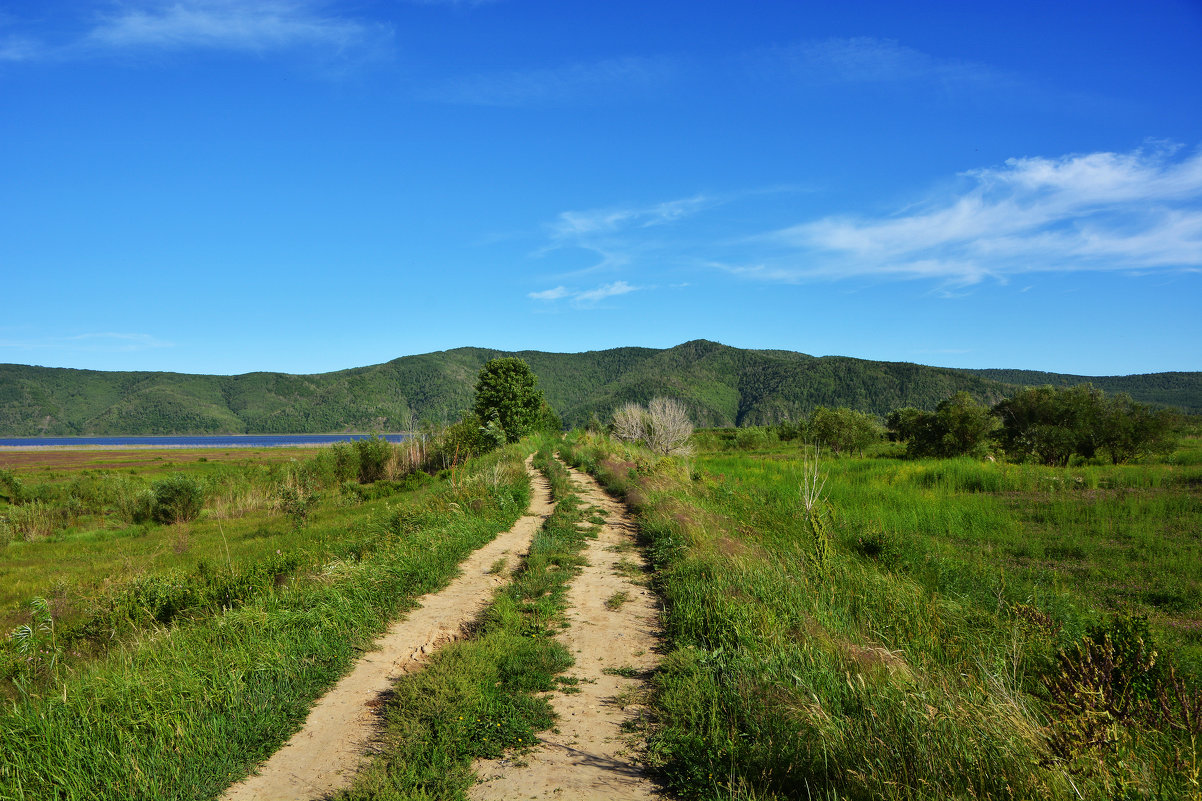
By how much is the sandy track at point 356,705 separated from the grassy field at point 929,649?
256 cm

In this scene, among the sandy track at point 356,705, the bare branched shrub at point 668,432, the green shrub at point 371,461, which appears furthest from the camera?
A: the green shrub at point 371,461

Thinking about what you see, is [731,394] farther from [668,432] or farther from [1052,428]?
[1052,428]

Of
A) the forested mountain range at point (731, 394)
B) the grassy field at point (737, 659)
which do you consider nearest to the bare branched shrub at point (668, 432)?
the grassy field at point (737, 659)

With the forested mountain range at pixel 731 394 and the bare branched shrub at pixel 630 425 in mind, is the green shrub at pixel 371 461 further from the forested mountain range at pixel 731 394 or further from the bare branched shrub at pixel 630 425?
the forested mountain range at pixel 731 394

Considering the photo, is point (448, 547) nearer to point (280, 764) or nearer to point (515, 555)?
point (515, 555)

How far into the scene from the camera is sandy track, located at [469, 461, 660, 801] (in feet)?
12.8

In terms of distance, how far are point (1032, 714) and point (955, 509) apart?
13.1m

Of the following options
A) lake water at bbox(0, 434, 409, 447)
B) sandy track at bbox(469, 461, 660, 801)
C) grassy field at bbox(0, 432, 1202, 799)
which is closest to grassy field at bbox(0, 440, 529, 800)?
grassy field at bbox(0, 432, 1202, 799)

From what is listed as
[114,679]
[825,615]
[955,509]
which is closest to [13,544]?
[114,679]

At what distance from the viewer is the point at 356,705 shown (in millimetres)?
5266

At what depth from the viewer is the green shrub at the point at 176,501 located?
2751 cm

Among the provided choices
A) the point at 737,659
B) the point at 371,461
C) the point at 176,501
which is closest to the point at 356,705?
the point at 737,659

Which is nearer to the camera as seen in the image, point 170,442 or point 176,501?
point 176,501

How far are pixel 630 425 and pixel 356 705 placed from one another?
34.0m
